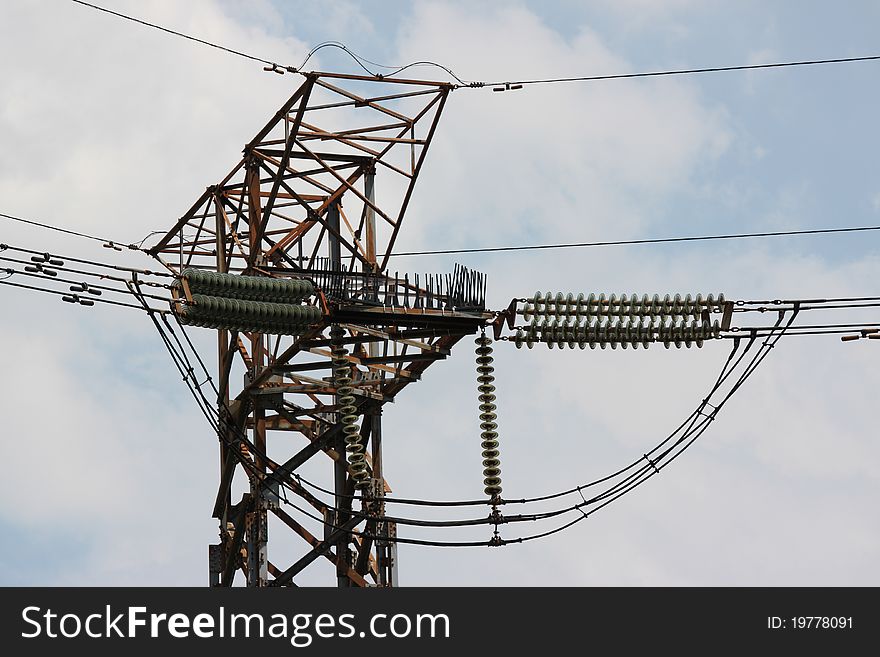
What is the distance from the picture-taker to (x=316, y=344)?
42781mm

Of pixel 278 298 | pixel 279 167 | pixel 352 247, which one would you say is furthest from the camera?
pixel 352 247

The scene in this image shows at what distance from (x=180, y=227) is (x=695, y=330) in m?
12.4

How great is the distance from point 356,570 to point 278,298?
10.5 metres

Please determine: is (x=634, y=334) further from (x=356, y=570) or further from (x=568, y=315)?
(x=356, y=570)

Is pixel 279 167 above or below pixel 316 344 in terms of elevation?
above

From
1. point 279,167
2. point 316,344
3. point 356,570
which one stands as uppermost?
point 279,167

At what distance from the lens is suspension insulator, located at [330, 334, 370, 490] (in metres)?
39.9

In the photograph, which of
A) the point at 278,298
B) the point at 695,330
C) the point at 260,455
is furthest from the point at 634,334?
the point at 260,455

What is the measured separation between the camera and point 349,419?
1576 inches

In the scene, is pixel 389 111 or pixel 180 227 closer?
pixel 389 111

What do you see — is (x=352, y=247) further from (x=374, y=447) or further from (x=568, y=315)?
(x=568, y=315)

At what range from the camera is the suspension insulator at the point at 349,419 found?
131ft

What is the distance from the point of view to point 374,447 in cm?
4638

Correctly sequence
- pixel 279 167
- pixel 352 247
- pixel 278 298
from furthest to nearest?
pixel 352 247
pixel 279 167
pixel 278 298
